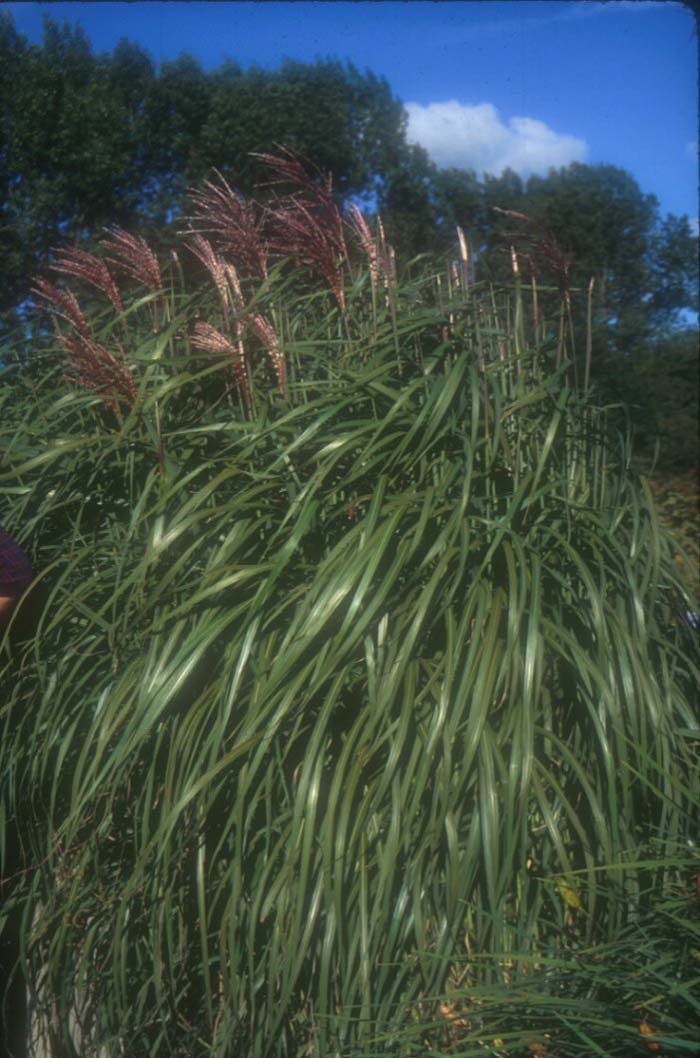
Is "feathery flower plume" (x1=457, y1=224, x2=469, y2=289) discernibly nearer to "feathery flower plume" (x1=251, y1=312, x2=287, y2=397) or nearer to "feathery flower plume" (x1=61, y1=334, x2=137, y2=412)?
"feathery flower plume" (x1=251, y1=312, x2=287, y2=397)

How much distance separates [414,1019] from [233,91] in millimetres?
14724

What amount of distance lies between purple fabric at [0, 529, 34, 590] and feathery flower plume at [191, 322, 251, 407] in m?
0.82

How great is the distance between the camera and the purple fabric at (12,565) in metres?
2.83

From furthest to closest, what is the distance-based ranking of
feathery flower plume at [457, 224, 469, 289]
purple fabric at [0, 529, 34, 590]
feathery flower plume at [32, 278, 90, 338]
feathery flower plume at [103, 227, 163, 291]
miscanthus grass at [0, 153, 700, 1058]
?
feathery flower plume at [457, 224, 469, 289], feathery flower plume at [103, 227, 163, 291], feathery flower plume at [32, 278, 90, 338], purple fabric at [0, 529, 34, 590], miscanthus grass at [0, 153, 700, 1058]

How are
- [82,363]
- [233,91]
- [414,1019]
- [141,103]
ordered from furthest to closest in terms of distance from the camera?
1. [233,91]
2. [141,103]
3. [82,363]
4. [414,1019]

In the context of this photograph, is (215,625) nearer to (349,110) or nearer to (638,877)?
(638,877)

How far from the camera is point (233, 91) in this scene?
15023 mm

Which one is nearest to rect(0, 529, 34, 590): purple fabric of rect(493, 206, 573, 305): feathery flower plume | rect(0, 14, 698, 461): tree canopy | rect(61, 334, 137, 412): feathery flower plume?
rect(61, 334, 137, 412): feathery flower plume

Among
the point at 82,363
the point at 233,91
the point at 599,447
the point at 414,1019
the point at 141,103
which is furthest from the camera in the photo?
the point at 233,91

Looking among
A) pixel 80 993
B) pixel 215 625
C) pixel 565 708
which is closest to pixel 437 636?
pixel 565 708

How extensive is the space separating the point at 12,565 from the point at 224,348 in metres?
0.90

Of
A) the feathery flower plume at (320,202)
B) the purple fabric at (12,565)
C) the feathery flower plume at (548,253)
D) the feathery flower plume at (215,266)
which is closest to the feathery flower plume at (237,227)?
the feathery flower plume at (215,266)

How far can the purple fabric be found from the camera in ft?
9.29

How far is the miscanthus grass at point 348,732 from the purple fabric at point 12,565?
0.08m
